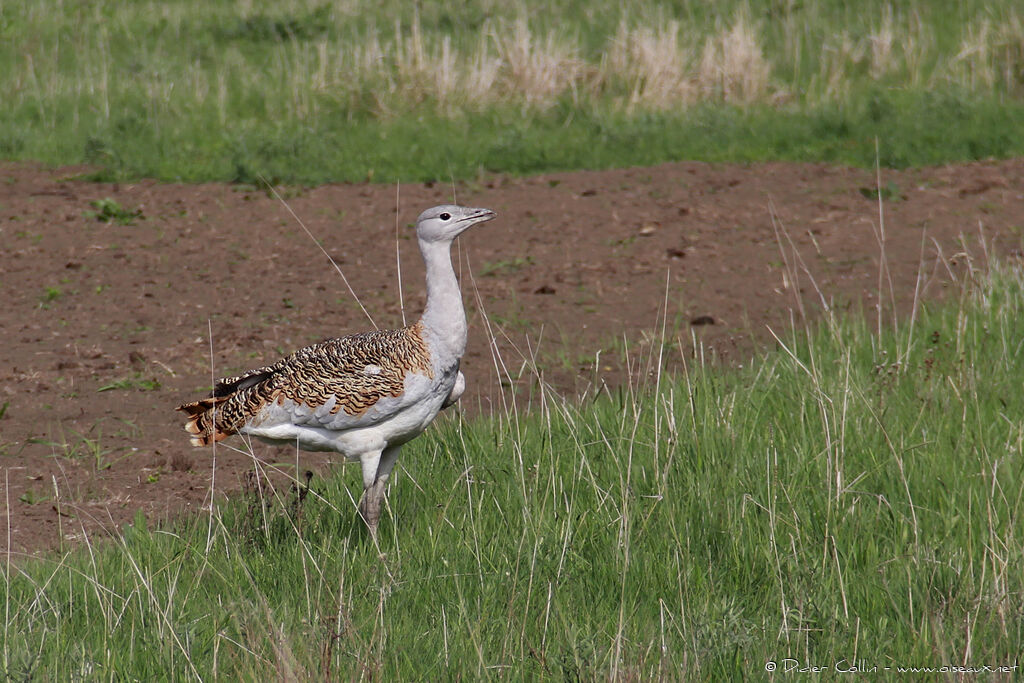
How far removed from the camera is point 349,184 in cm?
1113

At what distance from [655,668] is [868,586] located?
3.01 ft

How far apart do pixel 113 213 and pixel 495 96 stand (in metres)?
4.86

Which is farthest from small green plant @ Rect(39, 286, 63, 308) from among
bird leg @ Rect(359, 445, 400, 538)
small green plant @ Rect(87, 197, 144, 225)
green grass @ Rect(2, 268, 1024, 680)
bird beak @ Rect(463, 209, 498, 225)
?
bird beak @ Rect(463, 209, 498, 225)

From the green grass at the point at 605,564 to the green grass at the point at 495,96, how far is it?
644 centimetres

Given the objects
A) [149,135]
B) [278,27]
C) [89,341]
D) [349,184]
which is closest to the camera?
[89,341]

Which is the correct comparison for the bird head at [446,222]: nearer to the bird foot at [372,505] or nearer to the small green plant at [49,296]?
the bird foot at [372,505]

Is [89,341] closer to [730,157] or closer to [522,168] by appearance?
[522,168]

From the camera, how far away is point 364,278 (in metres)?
8.78

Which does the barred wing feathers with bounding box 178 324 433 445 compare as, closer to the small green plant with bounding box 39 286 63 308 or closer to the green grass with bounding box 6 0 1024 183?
the small green plant with bounding box 39 286 63 308

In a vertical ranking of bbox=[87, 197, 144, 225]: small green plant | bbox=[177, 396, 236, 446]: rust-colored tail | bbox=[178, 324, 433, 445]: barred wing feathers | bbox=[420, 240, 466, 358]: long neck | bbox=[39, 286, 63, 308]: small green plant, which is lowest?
bbox=[39, 286, 63, 308]: small green plant

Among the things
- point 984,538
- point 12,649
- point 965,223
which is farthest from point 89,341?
point 965,223

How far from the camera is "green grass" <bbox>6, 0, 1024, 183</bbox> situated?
1177cm

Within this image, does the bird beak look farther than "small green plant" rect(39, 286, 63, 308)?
No

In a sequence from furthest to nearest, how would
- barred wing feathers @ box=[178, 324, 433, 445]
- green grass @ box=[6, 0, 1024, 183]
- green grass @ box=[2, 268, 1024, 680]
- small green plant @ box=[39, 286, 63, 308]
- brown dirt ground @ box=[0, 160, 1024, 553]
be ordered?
green grass @ box=[6, 0, 1024, 183], small green plant @ box=[39, 286, 63, 308], brown dirt ground @ box=[0, 160, 1024, 553], barred wing feathers @ box=[178, 324, 433, 445], green grass @ box=[2, 268, 1024, 680]
